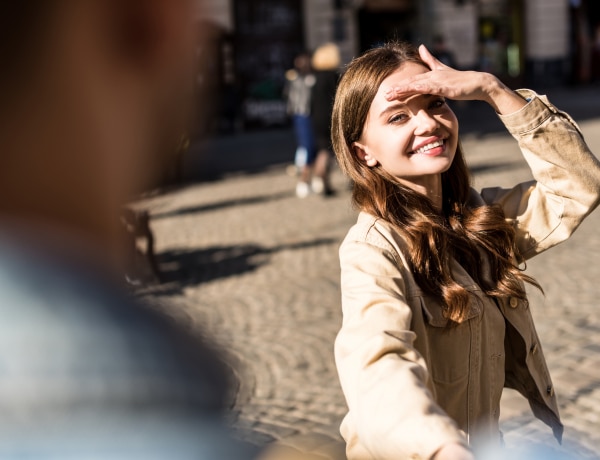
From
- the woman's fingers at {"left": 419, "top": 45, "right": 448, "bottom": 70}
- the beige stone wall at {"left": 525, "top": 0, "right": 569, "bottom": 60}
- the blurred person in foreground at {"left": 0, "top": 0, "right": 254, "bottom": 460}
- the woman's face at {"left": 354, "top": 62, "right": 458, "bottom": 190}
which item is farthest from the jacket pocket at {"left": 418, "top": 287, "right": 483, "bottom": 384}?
the beige stone wall at {"left": 525, "top": 0, "right": 569, "bottom": 60}

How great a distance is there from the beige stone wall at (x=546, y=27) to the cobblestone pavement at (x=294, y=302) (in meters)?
14.9

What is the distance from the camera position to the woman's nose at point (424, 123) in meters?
1.59

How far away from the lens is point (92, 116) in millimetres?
634

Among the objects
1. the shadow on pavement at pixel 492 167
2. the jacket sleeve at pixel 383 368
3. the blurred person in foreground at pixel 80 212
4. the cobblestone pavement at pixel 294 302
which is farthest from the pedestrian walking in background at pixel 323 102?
the blurred person in foreground at pixel 80 212

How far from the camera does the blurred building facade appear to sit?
819 inches

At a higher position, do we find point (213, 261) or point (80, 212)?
point (80, 212)

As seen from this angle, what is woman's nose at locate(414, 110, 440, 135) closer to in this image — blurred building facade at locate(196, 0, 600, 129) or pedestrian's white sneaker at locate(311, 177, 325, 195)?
pedestrian's white sneaker at locate(311, 177, 325, 195)

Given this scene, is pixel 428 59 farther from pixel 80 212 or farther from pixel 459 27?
pixel 459 27

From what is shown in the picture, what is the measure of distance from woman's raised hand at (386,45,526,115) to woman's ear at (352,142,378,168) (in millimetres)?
152

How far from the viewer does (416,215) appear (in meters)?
1.67

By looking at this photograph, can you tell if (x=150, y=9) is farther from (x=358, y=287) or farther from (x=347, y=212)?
(x=347, y=212)

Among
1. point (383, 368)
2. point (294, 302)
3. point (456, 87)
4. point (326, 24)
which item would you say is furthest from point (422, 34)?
point (383, 368)

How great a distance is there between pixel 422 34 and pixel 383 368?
2253 centimetres

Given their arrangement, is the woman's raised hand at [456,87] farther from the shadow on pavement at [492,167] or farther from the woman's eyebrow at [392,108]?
the shadow on pavement at [492,167]
